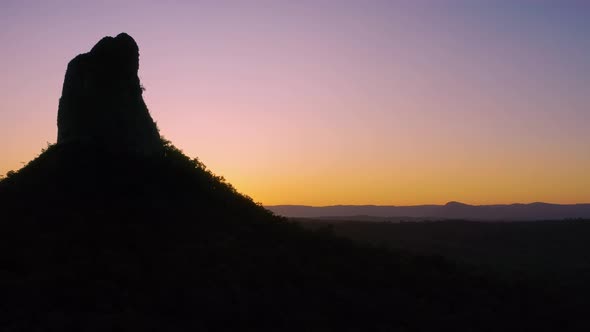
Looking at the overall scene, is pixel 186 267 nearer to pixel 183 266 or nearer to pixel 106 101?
pixel 183 266

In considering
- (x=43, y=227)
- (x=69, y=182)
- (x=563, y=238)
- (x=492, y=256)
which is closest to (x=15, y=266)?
(x=43, y=227)

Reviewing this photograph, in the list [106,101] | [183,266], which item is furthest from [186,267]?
[106,101]

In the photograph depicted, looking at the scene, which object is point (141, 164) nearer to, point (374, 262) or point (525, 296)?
point (374, 262)

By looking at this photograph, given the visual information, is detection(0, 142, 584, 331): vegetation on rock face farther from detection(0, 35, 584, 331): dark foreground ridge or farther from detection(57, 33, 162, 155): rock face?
detection(57, 33, 162, 155): rock face

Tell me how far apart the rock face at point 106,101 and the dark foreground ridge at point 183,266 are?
12 centimetres

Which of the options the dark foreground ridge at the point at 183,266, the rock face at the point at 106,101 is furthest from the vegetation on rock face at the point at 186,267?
the rock face at the point at 106,101

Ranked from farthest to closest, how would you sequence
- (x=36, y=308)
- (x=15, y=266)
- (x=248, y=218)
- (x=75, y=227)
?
(x=248, y=218), (x=75, y=227), (x=15, y=266), (x=36, y=308)

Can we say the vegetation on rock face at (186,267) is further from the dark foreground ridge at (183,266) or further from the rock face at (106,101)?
the rock face at (106,101)

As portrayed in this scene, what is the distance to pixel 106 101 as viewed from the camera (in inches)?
1006

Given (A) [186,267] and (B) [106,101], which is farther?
(B) [106,101]

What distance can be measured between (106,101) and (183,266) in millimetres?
10346

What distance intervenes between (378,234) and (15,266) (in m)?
37.8

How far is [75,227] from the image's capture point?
19875 millimetres

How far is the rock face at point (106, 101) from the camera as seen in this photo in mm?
25594
